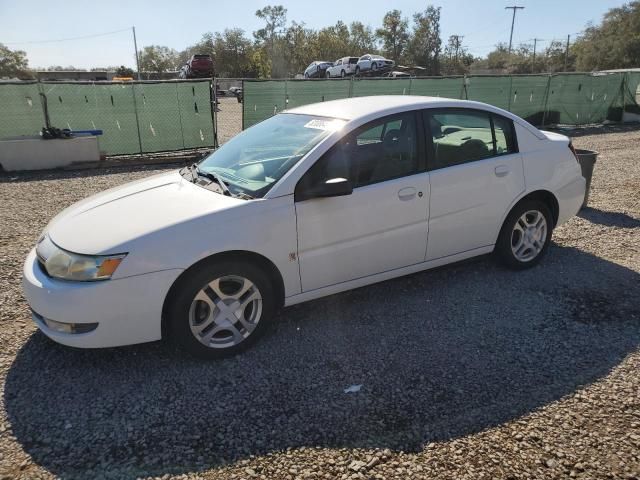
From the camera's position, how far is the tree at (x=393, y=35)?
283 feet

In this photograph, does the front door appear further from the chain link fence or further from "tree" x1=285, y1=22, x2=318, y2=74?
"tree" x1=285, y1=22, x2=318, y2=74

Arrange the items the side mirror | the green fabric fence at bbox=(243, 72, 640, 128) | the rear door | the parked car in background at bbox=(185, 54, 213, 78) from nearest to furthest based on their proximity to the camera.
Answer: the side mirror, the rear door, the green fabric fence at bbox=(243, 72, 640, 128), the parked car in background at bbox=(185, 54, 213, 78)

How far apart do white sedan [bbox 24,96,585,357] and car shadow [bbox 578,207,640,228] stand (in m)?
1.96

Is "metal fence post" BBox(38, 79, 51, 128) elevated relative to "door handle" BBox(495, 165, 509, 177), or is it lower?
elevated

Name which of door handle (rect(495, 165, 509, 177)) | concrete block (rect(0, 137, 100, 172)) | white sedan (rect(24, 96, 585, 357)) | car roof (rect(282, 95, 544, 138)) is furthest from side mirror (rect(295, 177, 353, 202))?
concrete block (rect(0, 137, 100, 172))

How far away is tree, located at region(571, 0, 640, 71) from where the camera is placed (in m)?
53.6

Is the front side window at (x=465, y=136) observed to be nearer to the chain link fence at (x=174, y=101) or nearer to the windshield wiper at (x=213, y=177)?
the windshield wiper at (x=213, y=177)

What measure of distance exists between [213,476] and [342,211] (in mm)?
1873

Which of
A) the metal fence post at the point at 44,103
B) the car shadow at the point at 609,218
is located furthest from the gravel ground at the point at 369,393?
the metal fence post at the point at 44,103

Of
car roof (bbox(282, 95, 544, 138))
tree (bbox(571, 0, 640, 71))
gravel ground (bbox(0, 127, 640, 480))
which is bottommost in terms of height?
gravel ground (bbox(0, 127, 640, 480))

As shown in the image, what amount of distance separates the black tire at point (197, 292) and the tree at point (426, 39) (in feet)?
295

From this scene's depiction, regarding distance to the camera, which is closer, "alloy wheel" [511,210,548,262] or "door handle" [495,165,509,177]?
"door handle" [495,165,509,177]

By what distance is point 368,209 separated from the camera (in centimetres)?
348

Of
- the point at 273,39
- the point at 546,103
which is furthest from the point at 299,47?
the point at 546,103
